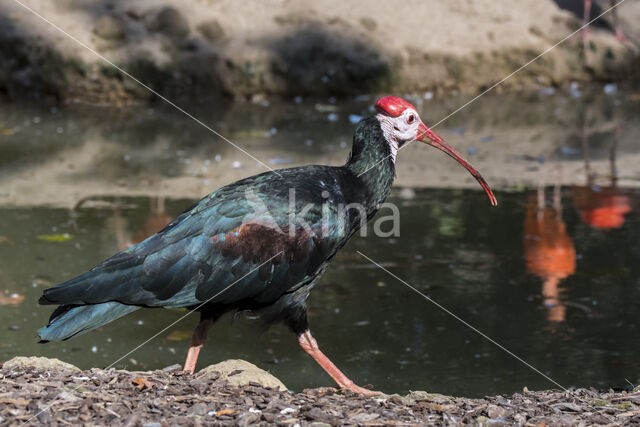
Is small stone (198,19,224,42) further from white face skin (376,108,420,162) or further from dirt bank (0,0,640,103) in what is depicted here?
white face skin (376,108,420,162)

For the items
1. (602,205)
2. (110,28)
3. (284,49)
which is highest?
(110,28)

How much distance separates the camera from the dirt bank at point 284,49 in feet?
39.8

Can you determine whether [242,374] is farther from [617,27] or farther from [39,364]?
[617,27]

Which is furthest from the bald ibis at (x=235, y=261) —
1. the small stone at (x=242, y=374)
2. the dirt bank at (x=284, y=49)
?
the dirt bank at (x=284, y=49)

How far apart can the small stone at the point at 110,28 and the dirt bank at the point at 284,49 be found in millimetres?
14

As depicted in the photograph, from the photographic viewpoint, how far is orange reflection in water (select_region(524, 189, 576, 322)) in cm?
589

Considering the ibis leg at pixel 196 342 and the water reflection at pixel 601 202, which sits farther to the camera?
the water reflection at pixel 601 202

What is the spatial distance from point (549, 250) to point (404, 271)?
117 centimetres

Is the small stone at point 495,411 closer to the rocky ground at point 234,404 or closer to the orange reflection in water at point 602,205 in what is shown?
the rocky ground at point 234,404

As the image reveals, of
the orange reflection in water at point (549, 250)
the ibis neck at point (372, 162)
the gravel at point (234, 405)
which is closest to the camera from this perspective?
the gravel at point (234, 405)

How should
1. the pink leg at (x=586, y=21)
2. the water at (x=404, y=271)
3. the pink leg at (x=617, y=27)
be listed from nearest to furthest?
the water at (x=404, y=271) → the pink leg at (x=586, y=21) → the pink leg at (x=617, y=27)

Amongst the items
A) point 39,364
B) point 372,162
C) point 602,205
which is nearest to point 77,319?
point 39,364

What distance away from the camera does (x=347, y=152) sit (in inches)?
374

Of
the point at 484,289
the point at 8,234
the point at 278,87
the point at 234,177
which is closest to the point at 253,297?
the point at 484,289
